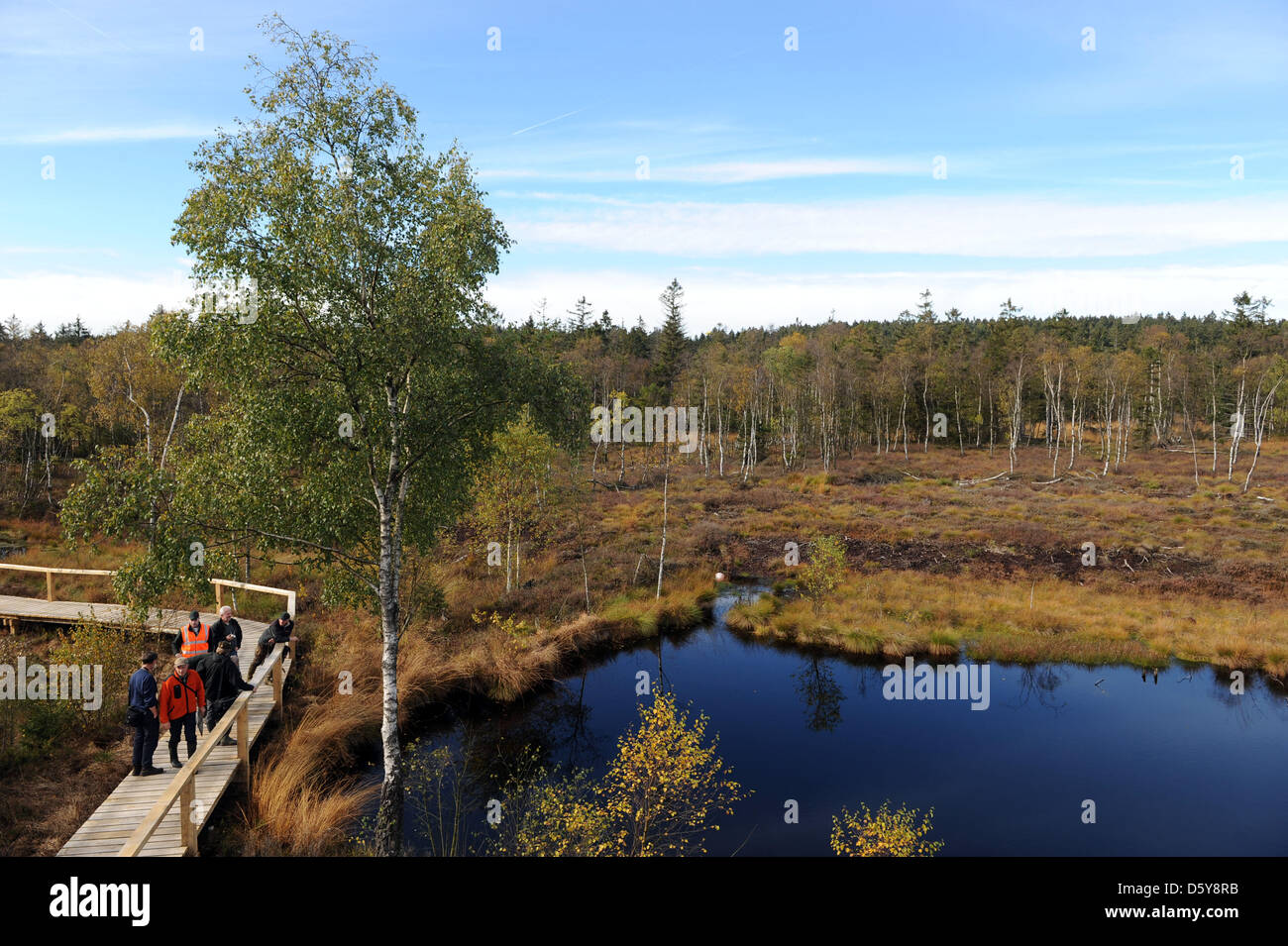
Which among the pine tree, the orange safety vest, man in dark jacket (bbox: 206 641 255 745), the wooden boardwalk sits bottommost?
the wooden boardwalk

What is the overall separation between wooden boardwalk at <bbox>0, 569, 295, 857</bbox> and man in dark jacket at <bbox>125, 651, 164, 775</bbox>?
0.28 metres

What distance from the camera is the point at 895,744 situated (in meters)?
20.0

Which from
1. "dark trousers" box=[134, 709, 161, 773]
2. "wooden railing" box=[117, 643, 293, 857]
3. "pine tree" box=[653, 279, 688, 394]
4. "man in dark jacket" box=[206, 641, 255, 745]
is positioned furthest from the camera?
"pine tree" box=[653, 279, 688, 394]

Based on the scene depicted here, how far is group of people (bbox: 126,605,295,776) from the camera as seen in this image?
1257cm

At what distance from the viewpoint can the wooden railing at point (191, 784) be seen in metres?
9.25

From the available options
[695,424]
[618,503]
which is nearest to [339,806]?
[618,503]

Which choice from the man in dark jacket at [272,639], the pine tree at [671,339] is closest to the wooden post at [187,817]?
the man in dark jacket at [272,639]

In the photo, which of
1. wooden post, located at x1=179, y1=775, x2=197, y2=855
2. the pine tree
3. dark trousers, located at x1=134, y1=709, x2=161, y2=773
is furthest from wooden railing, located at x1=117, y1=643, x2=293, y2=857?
the pine tree

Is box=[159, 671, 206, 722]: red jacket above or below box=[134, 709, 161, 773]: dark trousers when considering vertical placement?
above

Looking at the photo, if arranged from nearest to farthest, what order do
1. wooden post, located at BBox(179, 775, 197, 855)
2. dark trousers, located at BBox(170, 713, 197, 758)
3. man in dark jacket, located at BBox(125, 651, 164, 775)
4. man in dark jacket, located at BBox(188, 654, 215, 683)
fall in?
1. wooden post, located at BBox(179, 775, 197, 855)
2. man in dark jacket, located at BBox(125, 651, 164, 775)
3. dark trousers, located at BBox(170, 713, 197, 758)
4. man in dark jacket, located at BBox(188, 654, 215, 683)

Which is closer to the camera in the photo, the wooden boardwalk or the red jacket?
the wooden boardwalk

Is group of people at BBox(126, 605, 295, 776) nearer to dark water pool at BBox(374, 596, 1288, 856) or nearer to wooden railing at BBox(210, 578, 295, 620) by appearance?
wooden railing at BBox(210, 578, 295, 620)

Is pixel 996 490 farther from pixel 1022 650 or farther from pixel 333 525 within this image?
pixel 333 525

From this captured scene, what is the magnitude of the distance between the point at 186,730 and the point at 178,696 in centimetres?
89
